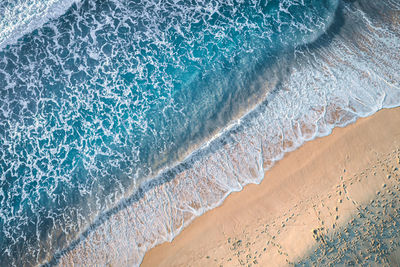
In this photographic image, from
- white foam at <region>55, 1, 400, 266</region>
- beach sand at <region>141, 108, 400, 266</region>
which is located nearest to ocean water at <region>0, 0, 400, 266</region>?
white foam at <region>55, 1, 400, 266</region>

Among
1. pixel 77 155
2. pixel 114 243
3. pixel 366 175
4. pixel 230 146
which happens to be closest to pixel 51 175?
pixel 77 155

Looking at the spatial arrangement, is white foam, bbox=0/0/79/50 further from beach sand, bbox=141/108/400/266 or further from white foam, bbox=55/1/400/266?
beach sand, bbox=141/108/400/266

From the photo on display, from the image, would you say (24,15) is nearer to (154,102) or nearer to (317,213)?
(154,102)

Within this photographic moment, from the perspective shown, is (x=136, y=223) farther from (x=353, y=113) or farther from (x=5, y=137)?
(x=353, y=113)

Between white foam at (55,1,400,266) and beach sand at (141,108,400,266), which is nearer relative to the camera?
beach sand at (141,108,400,266)

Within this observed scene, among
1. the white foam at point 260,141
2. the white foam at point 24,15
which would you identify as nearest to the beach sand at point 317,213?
the white foam at point 260,141

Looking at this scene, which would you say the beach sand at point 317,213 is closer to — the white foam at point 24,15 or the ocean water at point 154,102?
the ocean water at point 154,102
